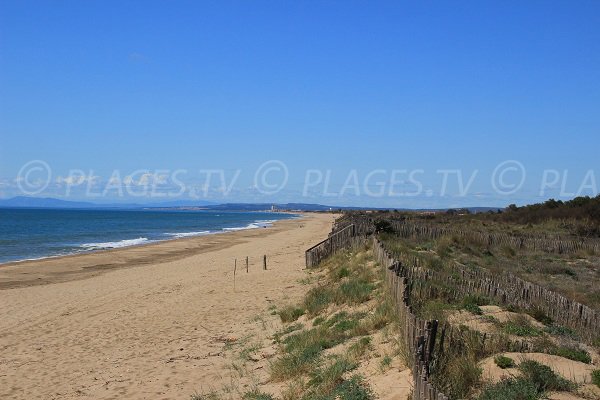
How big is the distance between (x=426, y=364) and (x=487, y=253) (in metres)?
16.6

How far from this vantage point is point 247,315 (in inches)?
541

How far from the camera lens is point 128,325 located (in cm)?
1352

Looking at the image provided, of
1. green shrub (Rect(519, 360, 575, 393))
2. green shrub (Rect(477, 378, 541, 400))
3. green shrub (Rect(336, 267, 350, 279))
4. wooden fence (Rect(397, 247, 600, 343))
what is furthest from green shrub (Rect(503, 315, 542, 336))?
green shrub (Rect(336, 267, 350, 279))

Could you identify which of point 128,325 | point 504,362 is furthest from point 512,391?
point 128,325

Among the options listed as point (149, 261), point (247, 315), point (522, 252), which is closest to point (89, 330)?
point (247, 315)

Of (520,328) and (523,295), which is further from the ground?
(523,295)

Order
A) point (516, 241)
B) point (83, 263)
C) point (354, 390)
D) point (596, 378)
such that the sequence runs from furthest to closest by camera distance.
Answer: point (83, 263) < point (516, 241) < point (354, 390) < point (596, 378)

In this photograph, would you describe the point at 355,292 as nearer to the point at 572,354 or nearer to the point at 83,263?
the point at 572,354

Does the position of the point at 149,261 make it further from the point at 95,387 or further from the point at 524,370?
the point at 524,370

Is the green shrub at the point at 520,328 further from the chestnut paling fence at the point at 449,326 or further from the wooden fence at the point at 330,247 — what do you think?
the wooden fence at the point at 330,247

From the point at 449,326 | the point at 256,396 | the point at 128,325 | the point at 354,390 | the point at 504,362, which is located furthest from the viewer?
the point at 128,325

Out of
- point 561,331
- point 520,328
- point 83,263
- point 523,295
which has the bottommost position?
point 83,263

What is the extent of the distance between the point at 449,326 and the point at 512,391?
1.51 metres

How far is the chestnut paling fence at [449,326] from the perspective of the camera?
5568 millimetres
